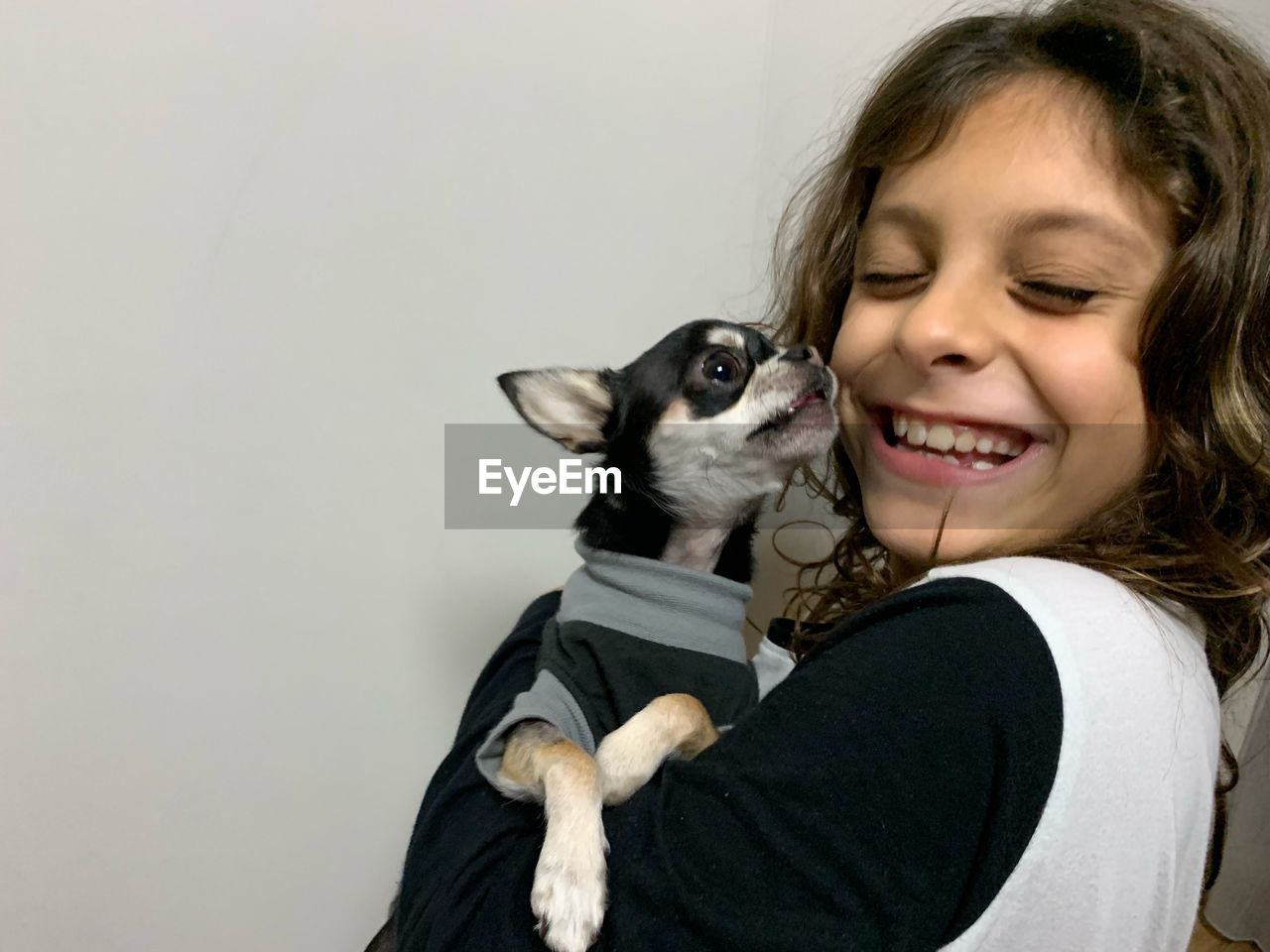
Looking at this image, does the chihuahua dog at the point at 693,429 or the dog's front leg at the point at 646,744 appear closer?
the dog's front leg at the point at 646,744

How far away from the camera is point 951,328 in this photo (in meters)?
0.76

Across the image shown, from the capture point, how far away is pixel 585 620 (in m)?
0.97

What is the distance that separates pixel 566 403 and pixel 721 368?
0.25 meters

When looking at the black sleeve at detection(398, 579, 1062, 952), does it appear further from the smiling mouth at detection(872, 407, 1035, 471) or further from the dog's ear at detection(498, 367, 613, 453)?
the dog's ear at detection(498, 367, 613, 453)

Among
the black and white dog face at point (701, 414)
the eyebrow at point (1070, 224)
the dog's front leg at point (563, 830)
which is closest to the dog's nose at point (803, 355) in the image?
the black and white dog face at point (701, 414)

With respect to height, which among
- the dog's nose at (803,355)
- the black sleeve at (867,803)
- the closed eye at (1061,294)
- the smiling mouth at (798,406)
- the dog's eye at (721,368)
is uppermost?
the closed eye at (1061,294)

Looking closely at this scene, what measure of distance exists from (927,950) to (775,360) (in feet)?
2.46

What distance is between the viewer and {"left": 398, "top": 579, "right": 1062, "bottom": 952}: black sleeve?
0.53m

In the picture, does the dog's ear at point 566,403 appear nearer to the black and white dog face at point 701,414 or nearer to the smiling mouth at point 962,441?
the black and white dog face at point 701,414

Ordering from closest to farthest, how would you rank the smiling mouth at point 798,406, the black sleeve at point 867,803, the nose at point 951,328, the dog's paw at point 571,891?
the black sleeve at point 867,803, the dog's paw at point 571,891, the nose at point 951,328, the smiling mouth at point 798,406

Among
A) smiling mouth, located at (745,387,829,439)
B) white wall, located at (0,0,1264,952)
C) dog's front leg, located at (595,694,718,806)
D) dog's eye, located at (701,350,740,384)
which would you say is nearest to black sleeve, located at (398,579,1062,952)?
dog's front leg, located at (595,694,718,806)

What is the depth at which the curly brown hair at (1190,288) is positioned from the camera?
0.71m

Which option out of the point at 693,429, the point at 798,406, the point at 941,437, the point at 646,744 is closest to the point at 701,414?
the point at 693,429

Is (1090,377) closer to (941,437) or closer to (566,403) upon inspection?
(941,437)
